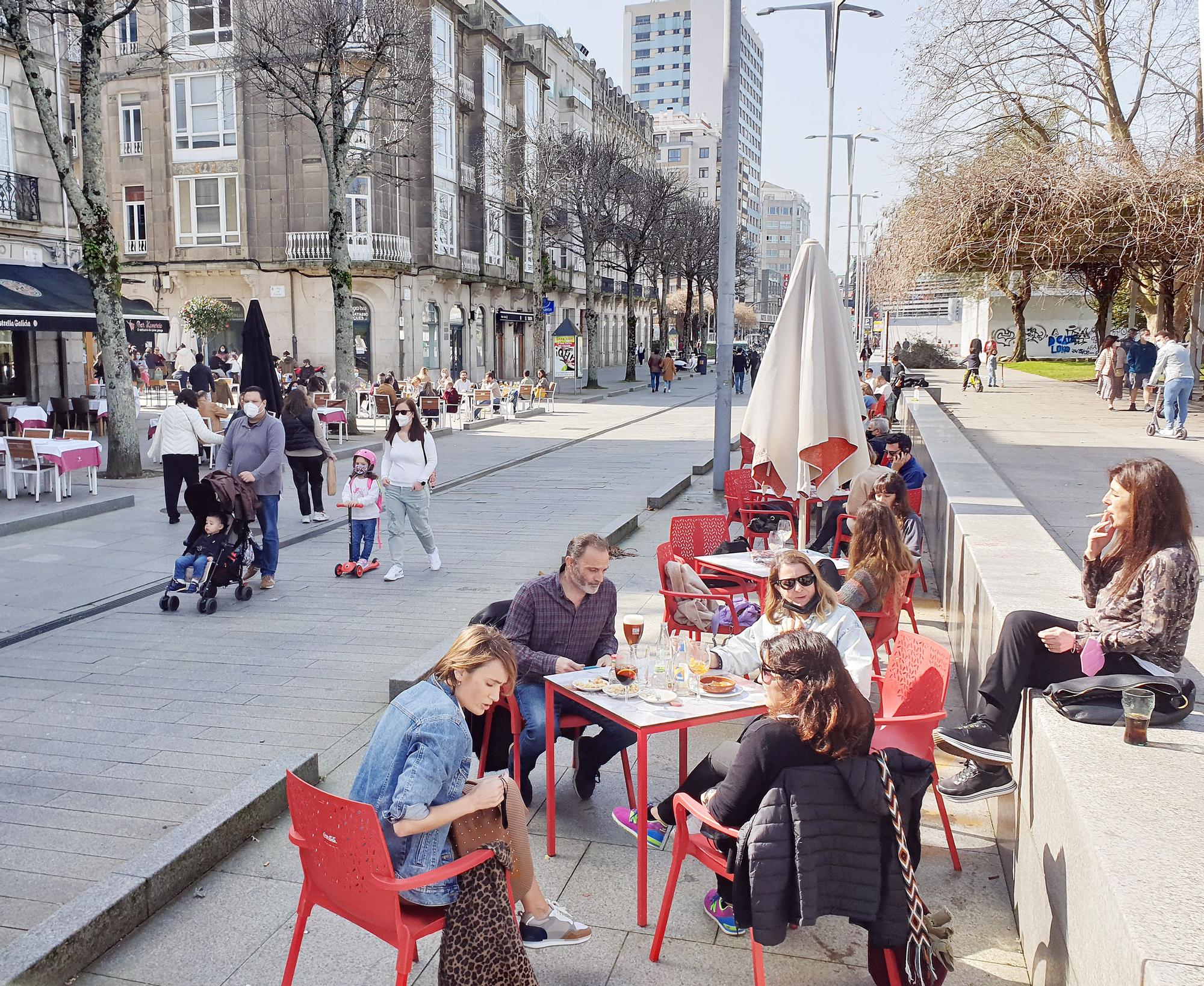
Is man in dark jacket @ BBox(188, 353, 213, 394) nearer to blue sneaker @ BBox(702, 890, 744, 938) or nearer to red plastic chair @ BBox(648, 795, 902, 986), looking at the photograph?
blue sneaker @ BBox(702, 890, 744, 938)

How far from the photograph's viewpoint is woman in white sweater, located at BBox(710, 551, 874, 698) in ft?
16.0

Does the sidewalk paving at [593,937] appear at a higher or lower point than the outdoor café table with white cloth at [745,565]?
lower

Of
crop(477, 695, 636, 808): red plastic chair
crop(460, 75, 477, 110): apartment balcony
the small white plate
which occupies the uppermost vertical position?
crop(460, 75, 477, 110): apartment balcony

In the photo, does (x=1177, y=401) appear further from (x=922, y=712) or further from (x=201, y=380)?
(x=201, y=380)

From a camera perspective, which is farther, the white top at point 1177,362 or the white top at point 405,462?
the white top at point 1177,362

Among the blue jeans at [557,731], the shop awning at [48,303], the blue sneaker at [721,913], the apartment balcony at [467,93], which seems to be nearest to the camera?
the blue sneaker at [721,913]

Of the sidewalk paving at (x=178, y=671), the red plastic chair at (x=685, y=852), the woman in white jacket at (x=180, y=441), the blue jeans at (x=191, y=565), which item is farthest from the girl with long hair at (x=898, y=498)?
the woman in white jacket at (x=180, y=441)

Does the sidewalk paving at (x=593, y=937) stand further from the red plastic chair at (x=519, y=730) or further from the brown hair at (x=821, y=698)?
the brown hair at (x=821, y=698)

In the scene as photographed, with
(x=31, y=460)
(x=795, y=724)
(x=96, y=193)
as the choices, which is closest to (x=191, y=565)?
(x=795, y=724)

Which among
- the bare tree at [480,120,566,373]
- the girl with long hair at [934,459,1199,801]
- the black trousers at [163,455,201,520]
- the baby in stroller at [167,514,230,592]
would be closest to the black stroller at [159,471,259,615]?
the baby in stroller at [167,514,230,592]

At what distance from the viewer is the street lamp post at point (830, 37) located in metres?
23.2

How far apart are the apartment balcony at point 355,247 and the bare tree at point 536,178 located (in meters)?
5.11

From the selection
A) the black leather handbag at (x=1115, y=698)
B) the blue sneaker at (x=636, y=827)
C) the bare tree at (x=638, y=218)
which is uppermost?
the bare tree at (x=638, y=218)

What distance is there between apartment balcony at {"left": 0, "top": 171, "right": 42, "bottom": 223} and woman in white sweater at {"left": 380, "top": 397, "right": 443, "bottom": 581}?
1476 cm
